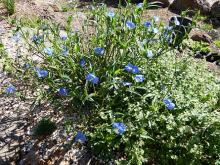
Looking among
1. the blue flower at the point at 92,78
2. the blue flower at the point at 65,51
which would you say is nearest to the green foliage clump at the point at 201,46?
the blue flower at the point at 65,51

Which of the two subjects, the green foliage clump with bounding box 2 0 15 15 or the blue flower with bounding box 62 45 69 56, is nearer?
the blue flower with bounding box 62 45 69 56

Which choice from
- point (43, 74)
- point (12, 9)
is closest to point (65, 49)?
point (43, 74)

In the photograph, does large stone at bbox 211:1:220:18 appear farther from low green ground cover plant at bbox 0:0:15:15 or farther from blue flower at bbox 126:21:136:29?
blue flower at bbox 126:21:136:29

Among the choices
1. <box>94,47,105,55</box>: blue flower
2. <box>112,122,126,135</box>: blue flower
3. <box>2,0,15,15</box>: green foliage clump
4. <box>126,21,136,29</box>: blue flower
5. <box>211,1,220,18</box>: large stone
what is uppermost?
<box>126,21,136,29</box>: blue flower

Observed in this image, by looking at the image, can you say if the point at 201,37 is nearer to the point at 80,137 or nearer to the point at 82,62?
the point at 82,62

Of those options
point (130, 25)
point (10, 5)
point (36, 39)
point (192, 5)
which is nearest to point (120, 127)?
point (130, 25)

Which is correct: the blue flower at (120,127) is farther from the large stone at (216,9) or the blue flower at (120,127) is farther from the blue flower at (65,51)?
the large stone at (216,9)

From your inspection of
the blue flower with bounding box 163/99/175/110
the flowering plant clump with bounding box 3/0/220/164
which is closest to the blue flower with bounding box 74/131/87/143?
the flowering plant clump with bounding box 3/0/220/164

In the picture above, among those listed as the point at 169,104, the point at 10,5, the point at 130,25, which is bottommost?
the point at 10,5
